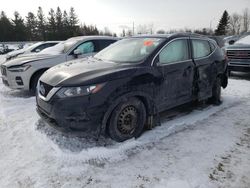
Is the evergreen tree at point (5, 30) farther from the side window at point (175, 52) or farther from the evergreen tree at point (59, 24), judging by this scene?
the side window at point (175, 52)

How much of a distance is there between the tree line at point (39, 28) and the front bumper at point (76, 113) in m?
51.7

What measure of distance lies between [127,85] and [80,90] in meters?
0.72

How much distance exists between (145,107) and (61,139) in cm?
148

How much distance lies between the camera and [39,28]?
6150 centimetres

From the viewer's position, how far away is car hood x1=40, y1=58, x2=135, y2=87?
11.0 ft

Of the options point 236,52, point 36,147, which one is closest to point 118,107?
point 36,147

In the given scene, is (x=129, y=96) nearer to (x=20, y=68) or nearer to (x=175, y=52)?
(x=175, y=52)

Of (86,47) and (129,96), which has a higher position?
(86,47)

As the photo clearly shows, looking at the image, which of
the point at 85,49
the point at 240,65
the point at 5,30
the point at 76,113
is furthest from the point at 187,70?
the point at 5,30

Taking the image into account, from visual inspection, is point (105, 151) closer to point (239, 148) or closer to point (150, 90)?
point (150, 90)

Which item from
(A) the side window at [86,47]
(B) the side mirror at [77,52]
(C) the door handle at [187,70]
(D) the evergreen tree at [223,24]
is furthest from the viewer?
(D) the evergreen tree at [223,24]

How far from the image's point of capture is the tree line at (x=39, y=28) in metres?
51.4

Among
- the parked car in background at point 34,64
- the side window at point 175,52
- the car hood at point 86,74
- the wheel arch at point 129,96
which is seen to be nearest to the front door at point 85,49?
the parked car in background at point 34,64

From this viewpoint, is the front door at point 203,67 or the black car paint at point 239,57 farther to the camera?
the black car paint at point 239,57
